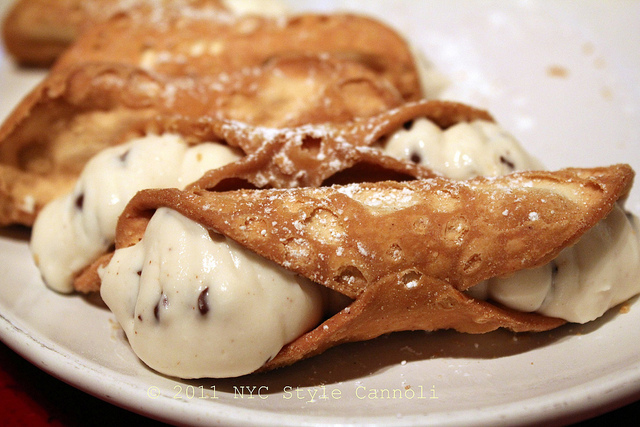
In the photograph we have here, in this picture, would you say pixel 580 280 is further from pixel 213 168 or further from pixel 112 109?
pixel 112 109

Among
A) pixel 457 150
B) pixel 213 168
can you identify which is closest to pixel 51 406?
pixel 213 168

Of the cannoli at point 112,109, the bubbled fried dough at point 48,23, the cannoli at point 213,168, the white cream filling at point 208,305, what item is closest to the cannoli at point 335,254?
the white cream filling at point 208,305

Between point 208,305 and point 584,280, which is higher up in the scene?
point 584,280

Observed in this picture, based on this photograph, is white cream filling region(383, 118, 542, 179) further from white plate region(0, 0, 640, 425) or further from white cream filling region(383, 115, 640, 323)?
white plate region(0, 0, 640, 425)

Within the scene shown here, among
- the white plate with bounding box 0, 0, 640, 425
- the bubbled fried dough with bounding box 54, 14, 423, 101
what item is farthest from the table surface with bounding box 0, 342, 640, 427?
the bubbled fried dough with bounding box 54, 14, 423, 101

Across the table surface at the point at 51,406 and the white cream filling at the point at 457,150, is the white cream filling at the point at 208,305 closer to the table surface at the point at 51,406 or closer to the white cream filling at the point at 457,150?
the table surface at the point at 51,406

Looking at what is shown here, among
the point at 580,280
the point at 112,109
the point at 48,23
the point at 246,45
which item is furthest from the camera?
the point at 48,23

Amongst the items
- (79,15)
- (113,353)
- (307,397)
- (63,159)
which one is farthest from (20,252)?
(79,15)
